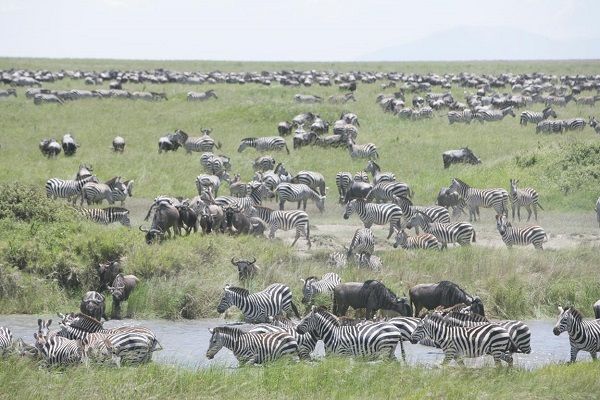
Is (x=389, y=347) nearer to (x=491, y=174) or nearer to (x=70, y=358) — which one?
(x=70, y=358)

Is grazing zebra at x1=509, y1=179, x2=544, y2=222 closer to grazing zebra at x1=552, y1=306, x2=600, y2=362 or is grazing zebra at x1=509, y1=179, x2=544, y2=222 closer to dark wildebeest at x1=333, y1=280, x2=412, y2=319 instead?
dark wildebeest at x1=333, y1=280, x2=412, y2=319

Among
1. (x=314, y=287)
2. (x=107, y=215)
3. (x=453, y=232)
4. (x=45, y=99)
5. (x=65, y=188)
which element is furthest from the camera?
(x=45, y=99)

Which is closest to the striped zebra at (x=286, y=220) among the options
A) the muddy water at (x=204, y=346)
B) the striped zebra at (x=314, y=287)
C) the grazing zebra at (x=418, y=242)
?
the grazing zebra at (x=418, y=242)

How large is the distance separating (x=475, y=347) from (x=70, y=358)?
5.56 metres

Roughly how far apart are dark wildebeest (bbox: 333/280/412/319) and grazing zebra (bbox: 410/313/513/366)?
2.27 meters

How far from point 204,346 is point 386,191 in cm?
1380

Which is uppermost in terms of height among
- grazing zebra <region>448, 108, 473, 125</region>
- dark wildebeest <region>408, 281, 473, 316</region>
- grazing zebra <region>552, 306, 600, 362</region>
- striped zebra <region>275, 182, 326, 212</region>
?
grazing zebra <region>448, 108, 473, 125</region>

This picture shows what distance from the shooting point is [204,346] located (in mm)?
14586

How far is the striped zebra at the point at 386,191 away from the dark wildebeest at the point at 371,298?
11696mm

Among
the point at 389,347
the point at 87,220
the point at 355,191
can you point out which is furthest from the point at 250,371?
the point at 355,191

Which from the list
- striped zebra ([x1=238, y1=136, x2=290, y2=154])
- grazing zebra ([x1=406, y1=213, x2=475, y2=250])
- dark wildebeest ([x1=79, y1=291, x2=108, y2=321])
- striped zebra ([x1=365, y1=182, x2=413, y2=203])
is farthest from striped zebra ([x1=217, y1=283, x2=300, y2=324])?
striped zebra ([x1=238, y1=136, x2=290, y2=154])

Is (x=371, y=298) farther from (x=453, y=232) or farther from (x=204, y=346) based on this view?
(x=453, y=232)

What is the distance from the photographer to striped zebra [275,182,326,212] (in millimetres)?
27031

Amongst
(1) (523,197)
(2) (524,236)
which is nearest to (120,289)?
(2) (524,236)
